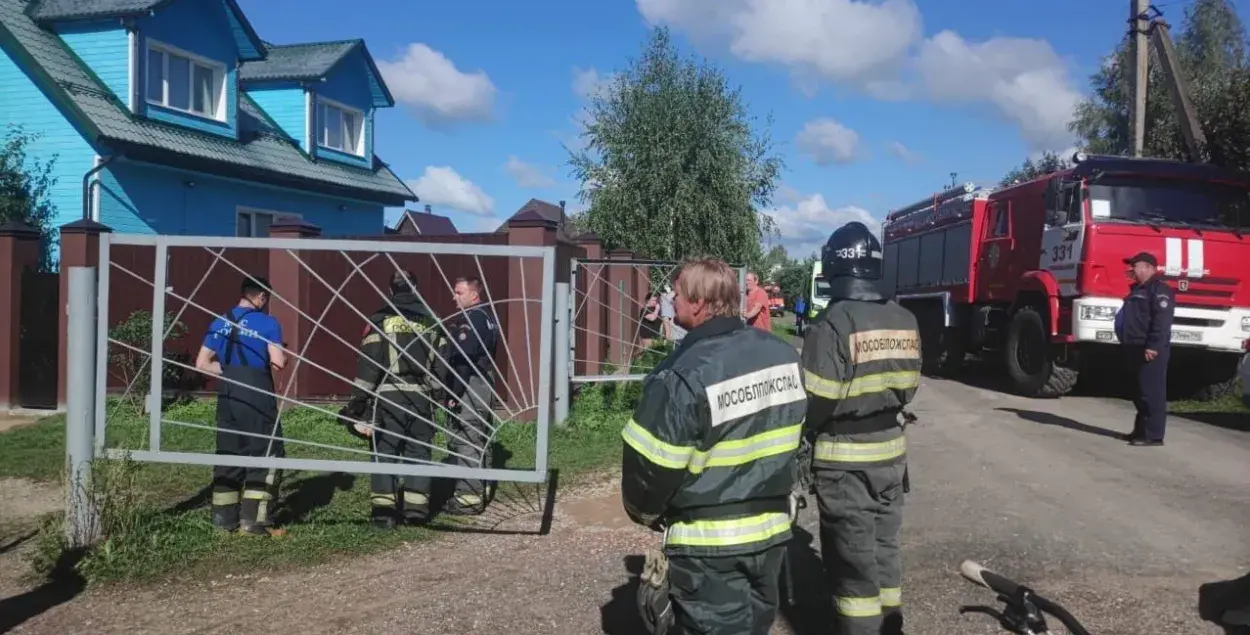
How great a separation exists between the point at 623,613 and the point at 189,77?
15.3 m

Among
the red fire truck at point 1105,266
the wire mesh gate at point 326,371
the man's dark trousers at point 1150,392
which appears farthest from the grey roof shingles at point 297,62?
the man's dark trousers at point 1150,392

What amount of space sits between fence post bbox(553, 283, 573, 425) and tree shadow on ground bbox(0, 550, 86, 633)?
3932 mm

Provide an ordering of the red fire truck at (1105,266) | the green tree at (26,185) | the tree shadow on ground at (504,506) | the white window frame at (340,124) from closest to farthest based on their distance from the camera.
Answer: the tree shadow on ground at (504,506) → the red fire truck at (1105,266) → the green tree at (26,185) → the white window frame at (340,124)

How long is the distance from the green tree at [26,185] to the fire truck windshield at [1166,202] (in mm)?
15290

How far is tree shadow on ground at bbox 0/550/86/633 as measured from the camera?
179 inches

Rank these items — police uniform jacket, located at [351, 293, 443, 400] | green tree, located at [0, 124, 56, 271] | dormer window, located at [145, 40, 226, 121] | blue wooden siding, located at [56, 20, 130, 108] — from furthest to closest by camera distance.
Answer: dormer window, located at [145, 40, 226, 121] < blue wooden siding, located at [56, 20, 130, 108] < green tree, located at [0, 124, 56, 271] < police uniform jacket, located at [351, 293, 443, 400]

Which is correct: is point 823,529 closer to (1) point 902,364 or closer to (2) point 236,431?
(1) point 902,364

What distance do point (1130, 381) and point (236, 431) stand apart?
12536 mm

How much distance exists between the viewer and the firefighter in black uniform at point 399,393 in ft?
19.5

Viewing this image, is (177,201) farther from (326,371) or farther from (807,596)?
(807,596)

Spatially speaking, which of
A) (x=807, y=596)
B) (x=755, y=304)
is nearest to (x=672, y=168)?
(x=755, y=304)

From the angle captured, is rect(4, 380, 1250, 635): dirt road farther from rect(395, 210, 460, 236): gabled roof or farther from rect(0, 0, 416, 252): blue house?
rect(395, 210, 460, 236): gabled roof

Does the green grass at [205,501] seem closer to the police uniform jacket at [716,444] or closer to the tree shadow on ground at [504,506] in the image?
the tree shadow on ground at [504,506]

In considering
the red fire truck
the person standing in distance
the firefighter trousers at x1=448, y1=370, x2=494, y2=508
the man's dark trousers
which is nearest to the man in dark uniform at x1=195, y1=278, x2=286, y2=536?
the firefighter trousers at x1=448, y1=370, x2=494, y2=508
